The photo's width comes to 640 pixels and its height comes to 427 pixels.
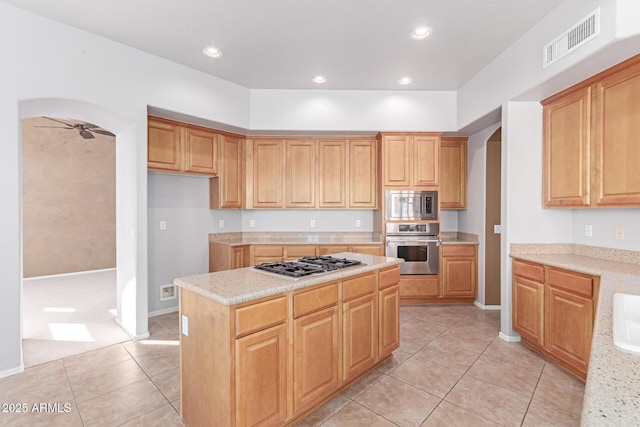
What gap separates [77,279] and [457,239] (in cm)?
715

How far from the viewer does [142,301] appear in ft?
11.4

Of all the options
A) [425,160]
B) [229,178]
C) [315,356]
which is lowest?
[315,356]

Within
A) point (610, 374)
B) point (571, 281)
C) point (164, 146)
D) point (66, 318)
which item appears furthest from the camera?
point (66, 318)

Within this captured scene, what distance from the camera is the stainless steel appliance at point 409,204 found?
463 centimetres

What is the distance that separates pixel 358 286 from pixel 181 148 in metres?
3.01

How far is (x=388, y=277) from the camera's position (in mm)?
2758

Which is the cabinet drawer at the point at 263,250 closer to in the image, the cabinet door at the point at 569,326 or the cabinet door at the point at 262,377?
the cabinet door at the point at 262,377

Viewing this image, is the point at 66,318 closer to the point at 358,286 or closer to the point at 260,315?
the point at 260,315

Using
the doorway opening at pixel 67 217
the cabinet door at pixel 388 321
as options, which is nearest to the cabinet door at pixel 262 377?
the cabinet door at pixel 388 321

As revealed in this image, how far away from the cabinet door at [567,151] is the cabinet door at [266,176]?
3.34 meters

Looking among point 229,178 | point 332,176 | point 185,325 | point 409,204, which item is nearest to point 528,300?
point 409,204

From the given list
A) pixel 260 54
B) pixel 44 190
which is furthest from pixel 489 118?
pixel 44 190

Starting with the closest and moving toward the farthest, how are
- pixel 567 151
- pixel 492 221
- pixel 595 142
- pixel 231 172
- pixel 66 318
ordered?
pixel 595 142
pixel 567 151
pixel 66 318
pixel 492 221
pixel 231 172

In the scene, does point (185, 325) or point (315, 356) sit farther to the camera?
point (315, 356)
